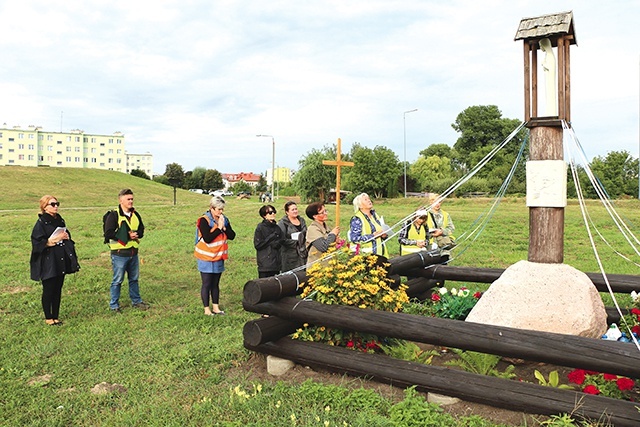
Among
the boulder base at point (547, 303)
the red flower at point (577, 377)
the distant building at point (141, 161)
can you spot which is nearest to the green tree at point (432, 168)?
the boulder base at point (547, 303)

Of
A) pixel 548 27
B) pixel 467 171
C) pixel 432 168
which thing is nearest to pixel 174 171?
pixel 432 168

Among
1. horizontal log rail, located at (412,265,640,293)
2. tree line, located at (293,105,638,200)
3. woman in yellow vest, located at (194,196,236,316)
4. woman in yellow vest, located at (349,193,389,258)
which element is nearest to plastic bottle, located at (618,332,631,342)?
horizontal log rail, located at (412,265,640,293)

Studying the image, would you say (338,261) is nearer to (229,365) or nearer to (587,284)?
(229,365)

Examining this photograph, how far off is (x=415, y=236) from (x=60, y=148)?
11906cm

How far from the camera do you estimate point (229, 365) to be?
219 inches

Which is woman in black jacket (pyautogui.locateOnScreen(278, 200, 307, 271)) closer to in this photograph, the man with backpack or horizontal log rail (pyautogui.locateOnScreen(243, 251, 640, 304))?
horizontal log rail (pyautogui.locateOnScreen(243, 251, 640, 304))

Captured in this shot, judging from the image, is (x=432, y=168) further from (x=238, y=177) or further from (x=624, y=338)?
(x=238, y=177)

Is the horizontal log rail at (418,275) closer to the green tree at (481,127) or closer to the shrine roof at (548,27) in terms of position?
the shrine roof at (548,27)

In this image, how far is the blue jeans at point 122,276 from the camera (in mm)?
8031

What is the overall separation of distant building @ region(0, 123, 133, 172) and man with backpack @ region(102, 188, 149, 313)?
112 m

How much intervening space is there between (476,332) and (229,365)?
8.75ft

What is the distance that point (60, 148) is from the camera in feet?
366

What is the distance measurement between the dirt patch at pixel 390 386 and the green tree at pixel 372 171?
4667 cm

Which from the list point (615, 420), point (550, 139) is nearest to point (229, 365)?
point (615, 420)
